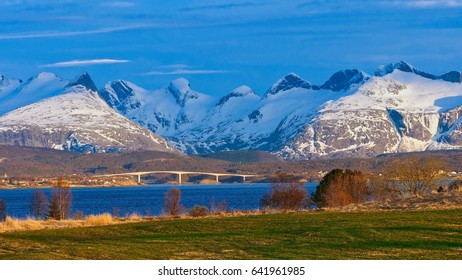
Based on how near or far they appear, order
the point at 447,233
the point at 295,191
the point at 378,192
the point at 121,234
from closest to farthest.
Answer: the point at 447,233 < the point at 121,234 < the point at 378,192 < the point at 295,191

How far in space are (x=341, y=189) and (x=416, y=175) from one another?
10.7 m

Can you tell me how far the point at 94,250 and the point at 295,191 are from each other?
70.4 metres

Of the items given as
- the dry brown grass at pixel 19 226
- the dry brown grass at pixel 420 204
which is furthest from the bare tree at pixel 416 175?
the dry brown grass at pixel 19 226

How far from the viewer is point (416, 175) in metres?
90.5

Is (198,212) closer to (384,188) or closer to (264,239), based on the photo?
(384,188)

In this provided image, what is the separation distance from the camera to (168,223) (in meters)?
54.1

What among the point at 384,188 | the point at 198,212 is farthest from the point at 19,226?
the point at 384,188

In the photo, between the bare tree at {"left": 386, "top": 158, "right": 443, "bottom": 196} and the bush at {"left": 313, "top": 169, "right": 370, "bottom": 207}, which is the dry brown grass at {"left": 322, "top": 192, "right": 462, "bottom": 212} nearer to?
the bare tree at {"left": 386, "top": 158, "right": 443, "bottom": 196}

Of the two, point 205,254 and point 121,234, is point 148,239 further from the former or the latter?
point 205,254

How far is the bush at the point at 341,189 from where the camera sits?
95500mm

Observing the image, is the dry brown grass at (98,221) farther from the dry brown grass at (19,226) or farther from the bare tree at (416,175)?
the bare tree at (416,175)

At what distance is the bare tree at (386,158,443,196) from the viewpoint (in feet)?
Result: 296

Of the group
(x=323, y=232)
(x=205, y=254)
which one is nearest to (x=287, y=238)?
(x=323, y=232)

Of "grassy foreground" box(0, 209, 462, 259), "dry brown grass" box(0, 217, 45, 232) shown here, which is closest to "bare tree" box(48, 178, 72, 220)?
"dry brown grass" box(0, 217, 45, 232)
